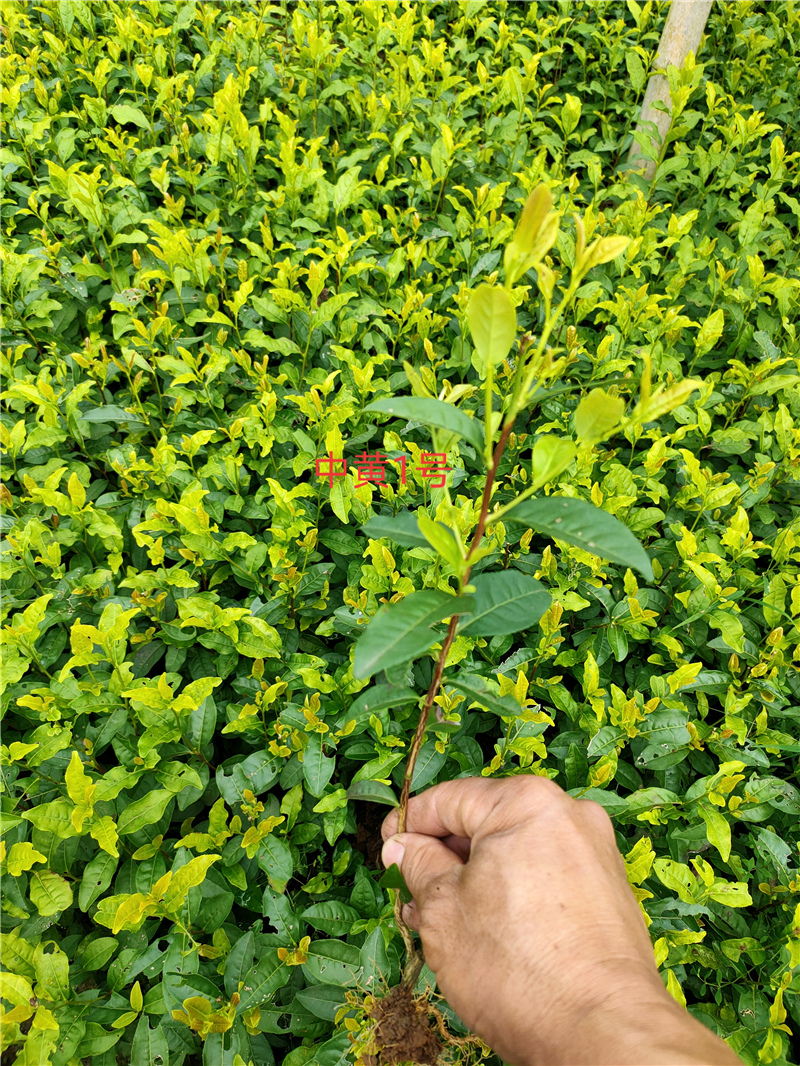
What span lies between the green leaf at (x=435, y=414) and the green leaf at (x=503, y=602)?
0.27 metres

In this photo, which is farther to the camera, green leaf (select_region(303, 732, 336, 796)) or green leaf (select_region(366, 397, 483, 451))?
green leaf (select_region(303, 732, 336, 796))

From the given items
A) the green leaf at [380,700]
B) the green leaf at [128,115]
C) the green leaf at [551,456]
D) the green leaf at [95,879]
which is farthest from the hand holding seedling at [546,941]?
the green leaf at [128,115]

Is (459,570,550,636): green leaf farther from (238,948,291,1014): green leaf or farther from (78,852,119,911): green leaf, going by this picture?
(78,852,119,911): green leaf

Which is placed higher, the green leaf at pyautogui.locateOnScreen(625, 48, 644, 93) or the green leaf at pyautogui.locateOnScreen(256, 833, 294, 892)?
the green leaf at pyautogui.locateOnScreen(625, 48, 644, 93)

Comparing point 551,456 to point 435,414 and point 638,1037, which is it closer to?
point 435,414

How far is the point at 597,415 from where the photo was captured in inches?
35.9

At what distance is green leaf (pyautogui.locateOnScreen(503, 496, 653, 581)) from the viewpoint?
2.95 ft

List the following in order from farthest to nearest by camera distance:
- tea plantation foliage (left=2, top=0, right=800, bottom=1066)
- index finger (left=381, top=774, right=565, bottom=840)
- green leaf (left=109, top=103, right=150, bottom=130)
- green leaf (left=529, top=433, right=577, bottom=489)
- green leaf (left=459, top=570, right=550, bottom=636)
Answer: green leaf (left=109, top=103, right=150, bottom=130) < tea plantation foliage (left=2, top=0, right=800, bottom=1066) < index finger (left=381, top=774, right=565, bottom=840) < green leaf (left=459, top=570, right=550, bottom=636) < green leaf (left=529, top=433, right=577, bottom=489)

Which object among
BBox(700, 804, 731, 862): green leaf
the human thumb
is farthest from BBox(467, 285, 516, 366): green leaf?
BBox(700, 804, 731, 862): green leaf

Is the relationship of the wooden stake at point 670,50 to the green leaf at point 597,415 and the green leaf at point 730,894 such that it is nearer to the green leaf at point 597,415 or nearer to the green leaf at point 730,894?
the green leaf at point 597,415

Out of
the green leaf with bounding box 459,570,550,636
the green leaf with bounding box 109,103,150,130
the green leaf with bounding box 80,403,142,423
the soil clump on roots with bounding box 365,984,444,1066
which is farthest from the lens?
the green leaf with bounding box 109,103,150,130

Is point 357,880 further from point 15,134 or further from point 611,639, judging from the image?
point 15,134

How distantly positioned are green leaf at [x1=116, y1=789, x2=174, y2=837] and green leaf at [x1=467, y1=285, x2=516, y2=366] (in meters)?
1.40

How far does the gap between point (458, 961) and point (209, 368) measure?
194 cm
